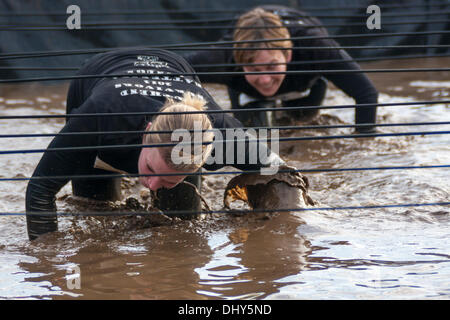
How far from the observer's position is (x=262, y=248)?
2645 millimetres

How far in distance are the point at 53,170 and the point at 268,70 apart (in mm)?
1579

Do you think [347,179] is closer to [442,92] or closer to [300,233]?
[300,233]

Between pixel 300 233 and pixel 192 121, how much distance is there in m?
0.74

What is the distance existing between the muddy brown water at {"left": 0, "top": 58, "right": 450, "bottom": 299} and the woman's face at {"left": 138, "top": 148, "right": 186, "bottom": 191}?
295 millimetres

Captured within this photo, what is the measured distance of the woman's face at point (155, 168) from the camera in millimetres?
2545

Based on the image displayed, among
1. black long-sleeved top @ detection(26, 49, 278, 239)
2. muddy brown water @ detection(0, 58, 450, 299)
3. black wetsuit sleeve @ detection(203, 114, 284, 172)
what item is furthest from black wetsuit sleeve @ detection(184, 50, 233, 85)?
black wetsuit sleeve @ detection(203, 114, 284, 172)

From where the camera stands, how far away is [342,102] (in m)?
5.38

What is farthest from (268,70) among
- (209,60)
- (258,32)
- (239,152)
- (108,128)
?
(108,128)

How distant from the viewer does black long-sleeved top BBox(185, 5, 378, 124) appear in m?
3.97

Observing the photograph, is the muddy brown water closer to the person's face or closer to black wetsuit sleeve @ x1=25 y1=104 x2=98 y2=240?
black wetsuit sleeve @ x1=25 y1=104 x2=98 y2=240

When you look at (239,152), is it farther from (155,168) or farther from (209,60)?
(209,60)

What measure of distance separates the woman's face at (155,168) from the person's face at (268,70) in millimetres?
1174

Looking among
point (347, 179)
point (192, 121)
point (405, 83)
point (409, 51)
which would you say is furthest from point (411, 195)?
point (409, 51)
